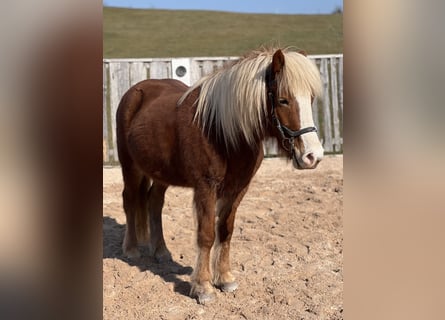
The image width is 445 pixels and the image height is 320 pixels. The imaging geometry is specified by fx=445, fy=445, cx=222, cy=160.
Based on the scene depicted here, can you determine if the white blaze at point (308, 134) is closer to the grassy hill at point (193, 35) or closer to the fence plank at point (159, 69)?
the fence plank at point (159, 69)

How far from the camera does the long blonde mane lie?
1919mm

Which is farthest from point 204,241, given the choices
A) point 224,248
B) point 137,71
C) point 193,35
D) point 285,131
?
point 193,35

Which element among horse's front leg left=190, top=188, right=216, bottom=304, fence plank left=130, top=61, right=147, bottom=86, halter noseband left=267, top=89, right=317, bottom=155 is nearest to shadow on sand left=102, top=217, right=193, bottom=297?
horse's front leg left=190, top=188, right=216, bottom=304

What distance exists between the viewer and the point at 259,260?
2844mm

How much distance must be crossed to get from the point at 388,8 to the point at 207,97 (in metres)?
1.41

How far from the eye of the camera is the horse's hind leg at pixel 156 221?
116 inches

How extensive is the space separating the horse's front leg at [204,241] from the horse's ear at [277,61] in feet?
2.28

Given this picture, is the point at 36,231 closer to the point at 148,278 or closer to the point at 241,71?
the point at 241,71

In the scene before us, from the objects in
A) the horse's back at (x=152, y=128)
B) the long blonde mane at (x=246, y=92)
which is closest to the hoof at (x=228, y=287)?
the horse's back at (x=152, y=128)

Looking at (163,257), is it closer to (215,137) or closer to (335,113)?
(215,137)

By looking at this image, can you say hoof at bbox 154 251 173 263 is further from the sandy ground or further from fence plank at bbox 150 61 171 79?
fence plank at bbox 150 61 171 79

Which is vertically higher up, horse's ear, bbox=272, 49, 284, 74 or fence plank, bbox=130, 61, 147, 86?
fence plank, bbox=130, 61, 147, 86

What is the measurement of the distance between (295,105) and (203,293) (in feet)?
3.74

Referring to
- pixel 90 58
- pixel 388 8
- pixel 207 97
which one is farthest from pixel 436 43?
pixel 207 97
